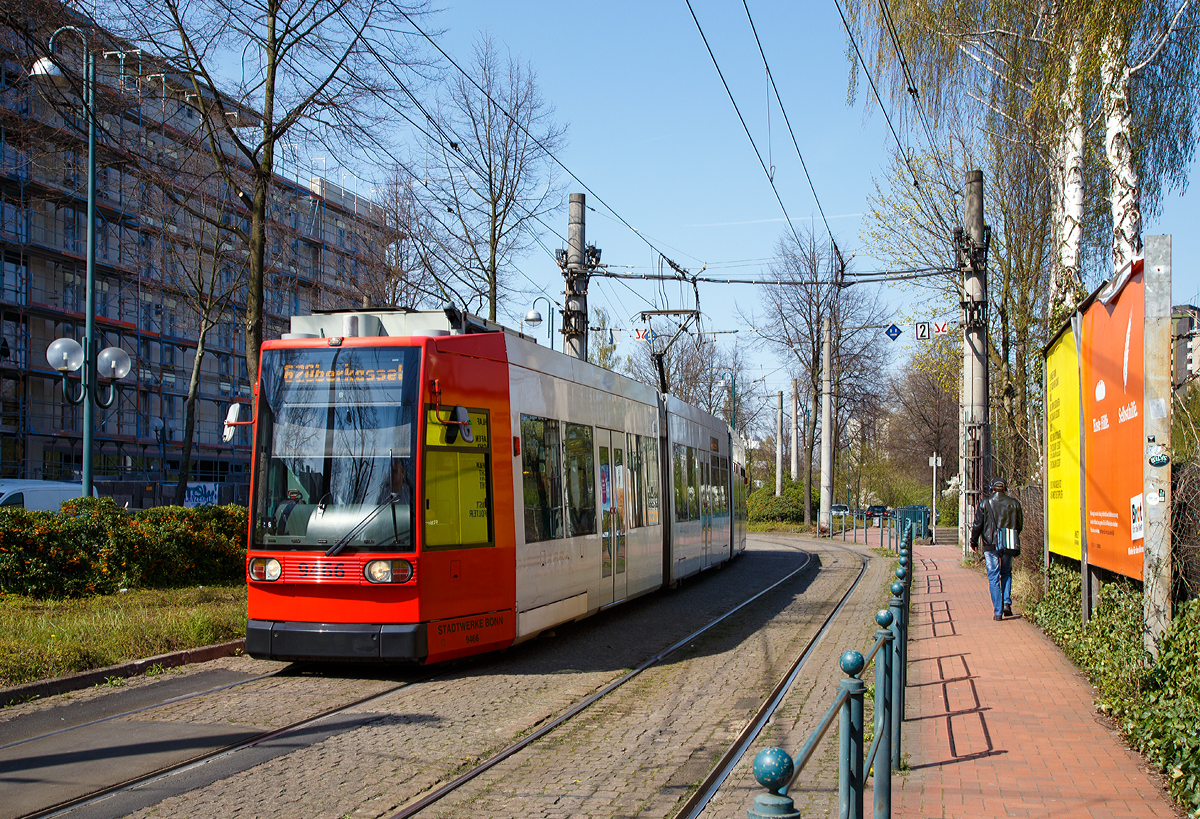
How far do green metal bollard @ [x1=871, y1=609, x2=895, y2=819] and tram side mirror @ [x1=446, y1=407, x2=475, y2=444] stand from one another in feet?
14.8

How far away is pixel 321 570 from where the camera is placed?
8.59m

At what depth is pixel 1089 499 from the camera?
28.7 feet

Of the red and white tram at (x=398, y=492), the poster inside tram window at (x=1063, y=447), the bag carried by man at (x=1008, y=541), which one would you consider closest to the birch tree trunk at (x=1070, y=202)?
the poster inside tram window at (x=1063, y=447)

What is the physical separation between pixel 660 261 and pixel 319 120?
34.9 ft

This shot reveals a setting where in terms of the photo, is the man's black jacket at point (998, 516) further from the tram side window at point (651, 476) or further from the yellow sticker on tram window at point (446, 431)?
the yellow sticker on tram window at point (446, 431)

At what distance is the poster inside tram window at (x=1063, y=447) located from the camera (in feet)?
32.0

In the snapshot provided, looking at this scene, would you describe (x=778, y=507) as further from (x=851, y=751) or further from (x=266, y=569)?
Answer: (x=851, y=751)

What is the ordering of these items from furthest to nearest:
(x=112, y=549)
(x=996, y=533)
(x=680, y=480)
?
(x=680, y=480) < (x=112, y=549) < (x=996, y=533)

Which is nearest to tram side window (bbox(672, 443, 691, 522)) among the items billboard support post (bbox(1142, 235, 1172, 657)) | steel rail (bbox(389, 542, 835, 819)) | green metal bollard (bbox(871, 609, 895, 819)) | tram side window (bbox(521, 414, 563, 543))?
steel rail (bbox(389, 542, 835, 819))

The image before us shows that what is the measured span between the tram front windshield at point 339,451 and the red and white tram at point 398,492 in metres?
0.01

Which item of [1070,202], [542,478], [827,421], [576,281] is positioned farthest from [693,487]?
[827,421]

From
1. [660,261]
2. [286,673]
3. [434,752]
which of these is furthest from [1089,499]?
[660,261]

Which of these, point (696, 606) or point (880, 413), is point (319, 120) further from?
point (880, 413)

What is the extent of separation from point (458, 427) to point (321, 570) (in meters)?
1.68
